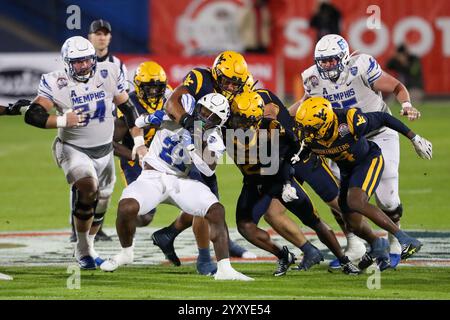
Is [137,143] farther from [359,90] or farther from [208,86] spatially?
[359,90]

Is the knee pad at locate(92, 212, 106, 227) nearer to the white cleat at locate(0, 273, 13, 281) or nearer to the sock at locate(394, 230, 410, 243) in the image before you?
the white cleat at locate(0, 273, 13, 281)

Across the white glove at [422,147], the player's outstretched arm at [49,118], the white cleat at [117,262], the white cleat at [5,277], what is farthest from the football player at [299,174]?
the white cleat at [5,277]

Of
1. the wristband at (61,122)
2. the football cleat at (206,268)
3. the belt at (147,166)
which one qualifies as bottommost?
the football cleat at (206,268)

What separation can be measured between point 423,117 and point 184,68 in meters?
4.82

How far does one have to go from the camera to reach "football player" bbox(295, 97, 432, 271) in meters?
10.1

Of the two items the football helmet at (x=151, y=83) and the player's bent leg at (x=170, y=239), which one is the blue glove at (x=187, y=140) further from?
the football helmet at (x=151, y=83)

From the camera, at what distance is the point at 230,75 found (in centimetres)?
1049

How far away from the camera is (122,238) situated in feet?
33.4

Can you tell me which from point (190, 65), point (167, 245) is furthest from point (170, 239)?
point (190, 65)

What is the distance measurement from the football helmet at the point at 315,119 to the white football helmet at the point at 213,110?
2.01 ft

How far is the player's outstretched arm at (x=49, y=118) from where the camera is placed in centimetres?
1052

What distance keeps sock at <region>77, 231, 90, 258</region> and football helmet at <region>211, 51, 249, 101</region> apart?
176 cm

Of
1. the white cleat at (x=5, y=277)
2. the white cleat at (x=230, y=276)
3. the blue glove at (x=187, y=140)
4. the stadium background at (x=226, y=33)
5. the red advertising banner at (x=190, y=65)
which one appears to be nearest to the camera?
the white cleat at (x=230, y=276)
